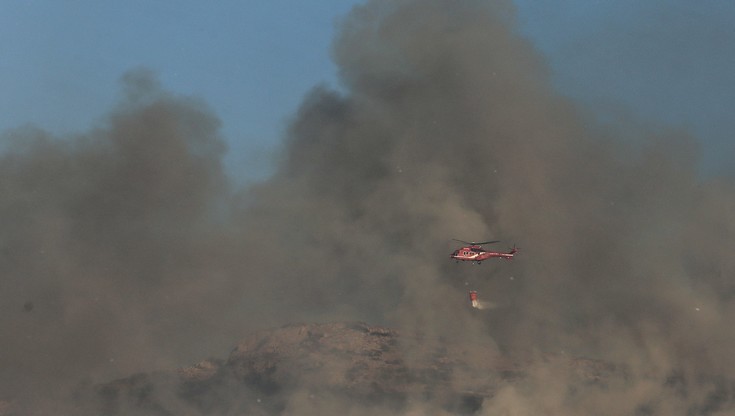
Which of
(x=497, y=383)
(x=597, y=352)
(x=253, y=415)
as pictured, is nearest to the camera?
(x=253, y=415)

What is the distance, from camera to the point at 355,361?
10288 cm

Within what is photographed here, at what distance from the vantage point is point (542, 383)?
94812 mm

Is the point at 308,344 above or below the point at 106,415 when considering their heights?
above

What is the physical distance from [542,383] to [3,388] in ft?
200

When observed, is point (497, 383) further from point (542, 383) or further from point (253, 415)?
point (253, 415)

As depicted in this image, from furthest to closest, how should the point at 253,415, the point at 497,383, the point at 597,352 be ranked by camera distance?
the point at 597,352, the point at 497,383, the point at 253,415

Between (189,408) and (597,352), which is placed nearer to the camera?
(189,408)

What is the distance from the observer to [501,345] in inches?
4188

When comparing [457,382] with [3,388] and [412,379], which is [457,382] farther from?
[3,388]

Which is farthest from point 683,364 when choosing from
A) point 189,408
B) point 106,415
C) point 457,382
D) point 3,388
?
point 3,388

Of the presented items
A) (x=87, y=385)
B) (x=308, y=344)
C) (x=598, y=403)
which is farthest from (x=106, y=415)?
(x=598, y=403)

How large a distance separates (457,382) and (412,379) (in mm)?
5315

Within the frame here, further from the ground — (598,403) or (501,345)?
(501,345)

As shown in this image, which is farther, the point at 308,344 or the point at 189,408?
the point at 308,344
